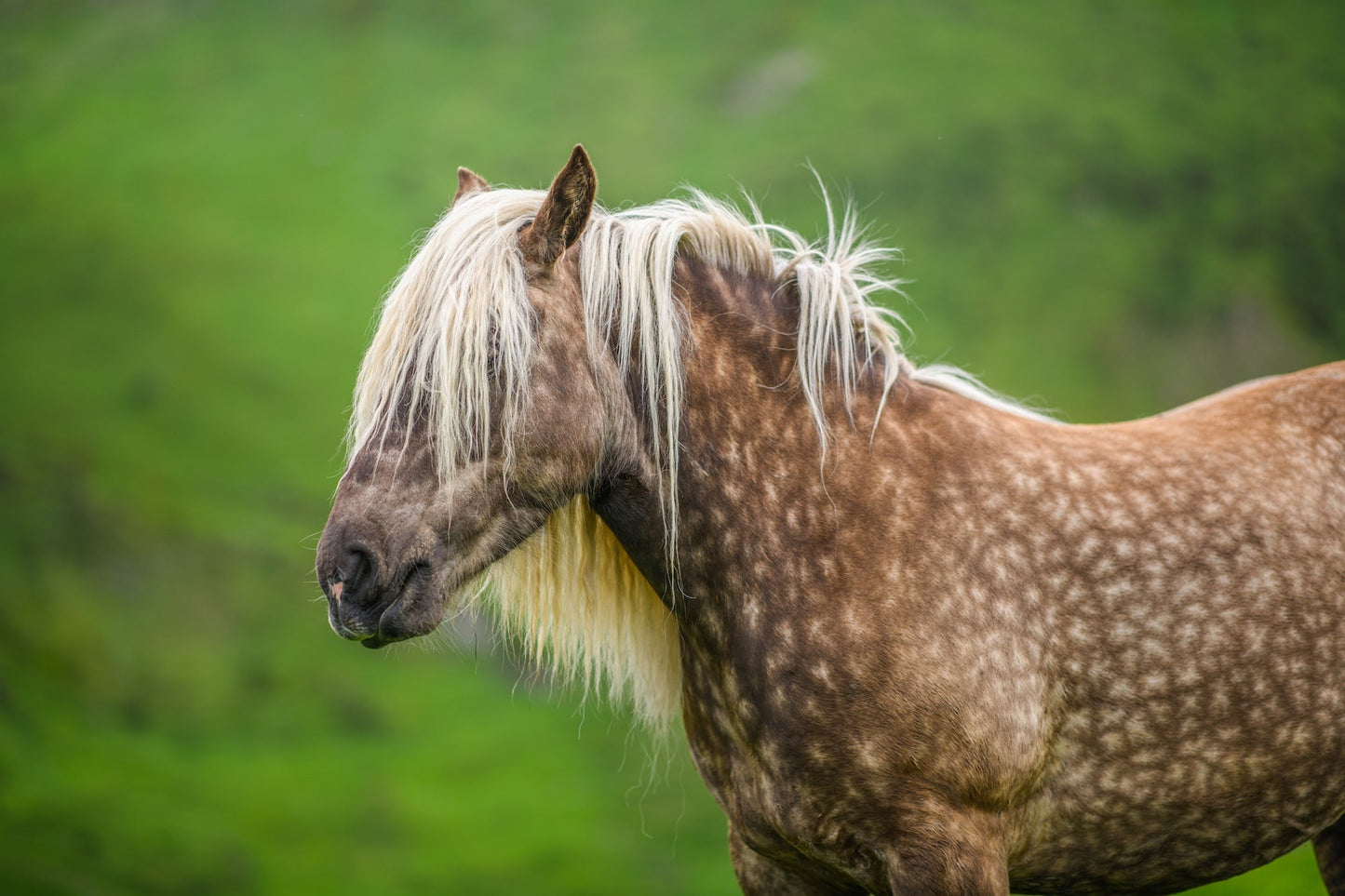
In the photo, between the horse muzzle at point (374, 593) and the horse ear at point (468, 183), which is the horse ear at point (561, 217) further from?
the horse muzzle at point (374, 593)

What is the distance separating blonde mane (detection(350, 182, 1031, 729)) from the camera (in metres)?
2.42

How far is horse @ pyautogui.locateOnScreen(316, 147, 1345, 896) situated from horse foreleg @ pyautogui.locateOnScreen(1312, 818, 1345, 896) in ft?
2.14

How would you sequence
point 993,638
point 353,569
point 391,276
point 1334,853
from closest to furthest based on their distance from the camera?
point 353,569 → point 993,638 → point 1334,853 → point 391,276

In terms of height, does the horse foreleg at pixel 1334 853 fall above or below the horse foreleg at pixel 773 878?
below

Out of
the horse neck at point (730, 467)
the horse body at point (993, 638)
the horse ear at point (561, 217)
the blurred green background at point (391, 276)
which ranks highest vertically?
the blurred green background at point (391, 276)

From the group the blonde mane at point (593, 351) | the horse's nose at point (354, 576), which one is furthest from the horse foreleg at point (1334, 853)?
the horse's nose at point (354, 576)

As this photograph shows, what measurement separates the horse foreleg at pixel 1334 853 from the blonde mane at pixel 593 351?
188cm

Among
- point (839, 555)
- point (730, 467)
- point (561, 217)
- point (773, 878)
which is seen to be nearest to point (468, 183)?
point (561, 217)

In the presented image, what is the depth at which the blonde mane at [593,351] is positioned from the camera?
2.42m

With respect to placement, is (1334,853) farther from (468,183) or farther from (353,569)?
(468,183)

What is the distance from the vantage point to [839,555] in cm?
264

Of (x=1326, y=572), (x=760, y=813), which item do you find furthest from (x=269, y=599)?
(x=1326, y=572)

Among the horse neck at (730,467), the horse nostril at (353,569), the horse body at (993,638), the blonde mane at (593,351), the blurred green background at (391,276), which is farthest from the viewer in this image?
the blurred green background at (391,276)

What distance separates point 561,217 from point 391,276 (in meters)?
8.84
